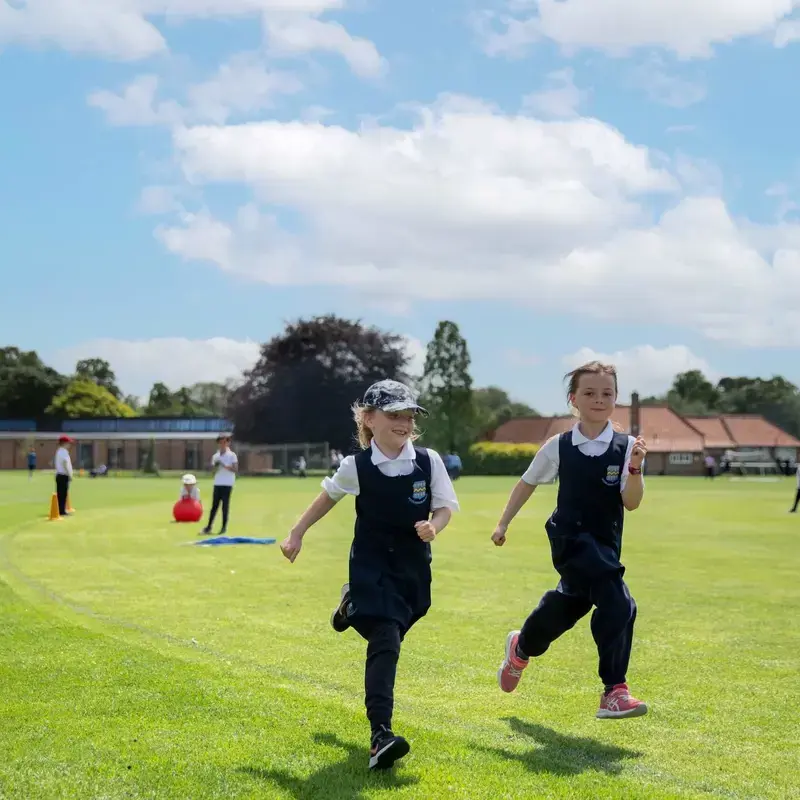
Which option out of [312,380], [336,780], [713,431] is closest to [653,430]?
[713,431]

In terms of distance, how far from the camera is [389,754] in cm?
491

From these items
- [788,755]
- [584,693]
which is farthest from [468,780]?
[584,693]

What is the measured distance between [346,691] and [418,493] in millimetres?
1804

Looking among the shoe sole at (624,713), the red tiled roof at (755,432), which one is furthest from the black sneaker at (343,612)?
the red tiled roof at (755,432)

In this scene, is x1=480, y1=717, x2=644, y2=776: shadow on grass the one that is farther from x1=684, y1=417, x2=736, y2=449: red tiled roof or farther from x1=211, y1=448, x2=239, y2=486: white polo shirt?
x1=684, y1=417, x2=736, y2=449: red tiled roof

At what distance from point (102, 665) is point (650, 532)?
54.7ft

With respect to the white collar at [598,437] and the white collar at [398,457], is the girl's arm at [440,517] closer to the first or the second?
the white collar at [398,457]

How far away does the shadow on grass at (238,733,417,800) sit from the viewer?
4.65 m

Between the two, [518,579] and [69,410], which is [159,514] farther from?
[69,410]

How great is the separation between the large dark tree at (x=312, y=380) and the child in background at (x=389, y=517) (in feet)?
246

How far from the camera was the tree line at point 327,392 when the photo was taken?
270 feet

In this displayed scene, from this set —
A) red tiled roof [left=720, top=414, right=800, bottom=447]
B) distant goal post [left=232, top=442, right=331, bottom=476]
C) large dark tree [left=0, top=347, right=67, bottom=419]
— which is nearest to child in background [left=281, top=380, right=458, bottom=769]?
distant goal post [left=232, top=442, right=331, bottom=476]

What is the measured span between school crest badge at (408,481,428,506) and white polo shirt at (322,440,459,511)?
0.07 metres

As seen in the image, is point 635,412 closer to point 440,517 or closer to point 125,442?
point 125,442
